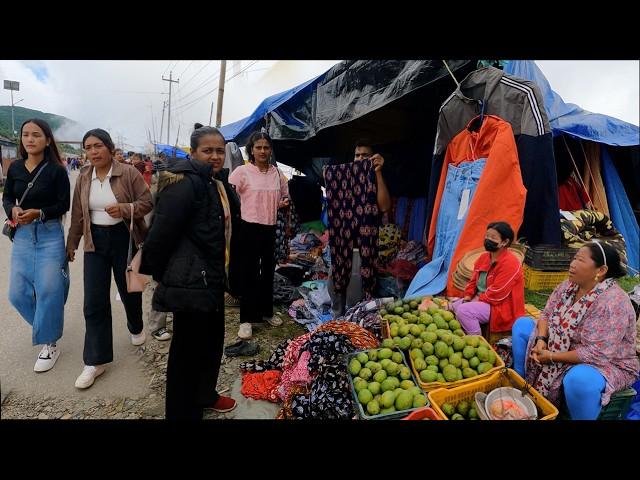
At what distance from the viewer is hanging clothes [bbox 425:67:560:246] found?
287cm

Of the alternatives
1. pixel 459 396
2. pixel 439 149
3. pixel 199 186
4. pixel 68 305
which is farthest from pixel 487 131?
pixel 68 305

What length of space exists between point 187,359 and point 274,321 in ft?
6.32

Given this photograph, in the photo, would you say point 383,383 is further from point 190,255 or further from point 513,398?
→ point 190,255

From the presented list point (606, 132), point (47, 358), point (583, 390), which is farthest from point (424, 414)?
point (606, 132)

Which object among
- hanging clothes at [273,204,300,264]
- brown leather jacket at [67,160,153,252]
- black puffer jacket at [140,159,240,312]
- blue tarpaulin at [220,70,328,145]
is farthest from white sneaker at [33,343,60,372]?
blue tarpaulin at [220,70,328,145]

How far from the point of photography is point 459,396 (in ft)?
7.54

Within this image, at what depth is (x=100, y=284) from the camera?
2.91m

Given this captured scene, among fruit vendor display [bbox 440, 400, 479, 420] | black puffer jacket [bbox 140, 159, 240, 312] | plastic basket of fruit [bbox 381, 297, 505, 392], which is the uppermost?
black puffer jacket [bbox 140, 159, 240, 312]

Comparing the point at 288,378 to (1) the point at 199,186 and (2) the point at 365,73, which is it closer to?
(1) the point at 199,186

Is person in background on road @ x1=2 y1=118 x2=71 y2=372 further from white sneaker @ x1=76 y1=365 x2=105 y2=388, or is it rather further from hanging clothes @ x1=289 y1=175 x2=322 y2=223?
hanging clothes @ x1=289 y1=175 x2=322 y2=223

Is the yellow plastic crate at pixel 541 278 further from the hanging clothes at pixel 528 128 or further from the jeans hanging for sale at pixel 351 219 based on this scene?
the jeans hanging for sale at pixel 351 219

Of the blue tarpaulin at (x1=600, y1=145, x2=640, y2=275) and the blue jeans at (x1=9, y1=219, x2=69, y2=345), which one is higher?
the blue tarpaulin at (x1=600, y1=145, x2=640, y2=275)

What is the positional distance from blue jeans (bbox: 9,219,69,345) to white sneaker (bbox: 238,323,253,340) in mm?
1619
